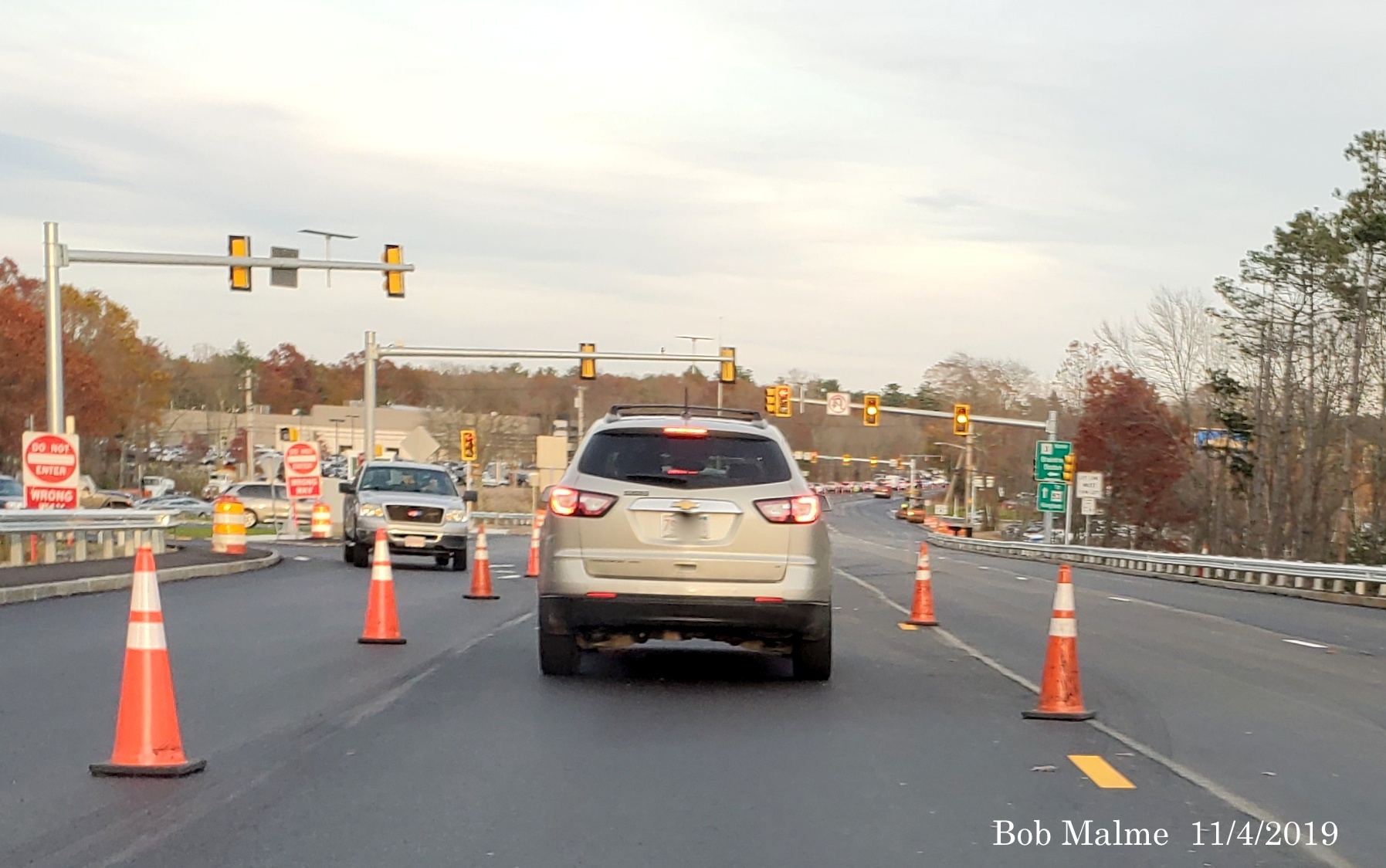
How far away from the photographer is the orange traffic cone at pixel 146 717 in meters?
7.48

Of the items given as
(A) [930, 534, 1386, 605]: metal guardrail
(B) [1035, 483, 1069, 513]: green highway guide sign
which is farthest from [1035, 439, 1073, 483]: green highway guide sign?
(A) [930, 534, 1386, 605]: metal guardrail

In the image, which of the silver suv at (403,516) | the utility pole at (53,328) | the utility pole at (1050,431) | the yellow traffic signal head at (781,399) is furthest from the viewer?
the utility pole at (1050,431)

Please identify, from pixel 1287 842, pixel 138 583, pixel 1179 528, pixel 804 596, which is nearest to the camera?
pixel 1287 842

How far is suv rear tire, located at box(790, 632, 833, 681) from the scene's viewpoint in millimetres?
11234

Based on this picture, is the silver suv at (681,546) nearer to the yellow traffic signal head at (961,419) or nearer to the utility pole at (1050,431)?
the yellow traffic signal head at (961,419)

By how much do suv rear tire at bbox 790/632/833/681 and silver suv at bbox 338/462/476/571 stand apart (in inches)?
673

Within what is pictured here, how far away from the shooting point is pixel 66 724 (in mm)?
9172

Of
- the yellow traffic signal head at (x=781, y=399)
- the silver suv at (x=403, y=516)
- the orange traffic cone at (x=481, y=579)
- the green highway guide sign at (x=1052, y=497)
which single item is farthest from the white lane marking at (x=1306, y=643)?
the green highway guide sign at (x=1052, y=497)

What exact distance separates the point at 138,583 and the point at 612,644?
4306mm

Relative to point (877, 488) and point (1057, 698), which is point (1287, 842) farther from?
point (877, 488)

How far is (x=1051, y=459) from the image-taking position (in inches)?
2264

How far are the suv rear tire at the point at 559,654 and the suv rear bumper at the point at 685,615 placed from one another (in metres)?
0.27

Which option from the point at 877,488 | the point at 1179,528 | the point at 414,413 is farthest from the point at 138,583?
the point at 877,488

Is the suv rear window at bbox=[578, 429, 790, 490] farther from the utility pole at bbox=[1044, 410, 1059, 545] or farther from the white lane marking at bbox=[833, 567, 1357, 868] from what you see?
the utility pole at bbox=[1044, 410, 1059, 545]
